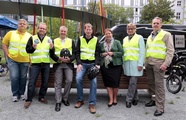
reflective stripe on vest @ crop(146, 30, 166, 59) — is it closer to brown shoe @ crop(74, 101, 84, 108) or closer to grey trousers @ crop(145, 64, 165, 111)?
grey trousers @ crop(145, 64, 165, 111)

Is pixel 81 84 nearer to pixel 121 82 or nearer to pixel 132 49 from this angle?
pixel 121 82

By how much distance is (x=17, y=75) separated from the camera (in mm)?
5418

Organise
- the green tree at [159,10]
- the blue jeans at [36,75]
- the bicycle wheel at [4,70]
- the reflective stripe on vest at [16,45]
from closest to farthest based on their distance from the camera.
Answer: the blue jeans at [36,75]
the reflective stripe on vest at [16,45]
the bicycle wheel at [4,70]
the green tree at [159,10]

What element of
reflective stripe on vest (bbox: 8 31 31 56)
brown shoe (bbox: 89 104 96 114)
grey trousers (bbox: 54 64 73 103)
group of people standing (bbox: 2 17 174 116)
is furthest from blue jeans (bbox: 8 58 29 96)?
brown shoe (bbox: 89 104 96 114)

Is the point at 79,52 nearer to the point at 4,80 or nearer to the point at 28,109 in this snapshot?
the point at 28,109

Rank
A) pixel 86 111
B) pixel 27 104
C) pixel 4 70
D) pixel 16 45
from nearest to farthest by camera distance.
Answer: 1. pixel 86 111
2. pixel 27 104
3. pixel 16 45
4. pixel 4 70

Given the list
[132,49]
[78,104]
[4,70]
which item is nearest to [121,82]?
[132,49]

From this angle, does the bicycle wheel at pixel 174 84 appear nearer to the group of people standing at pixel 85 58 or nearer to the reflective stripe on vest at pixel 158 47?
the group of people standing at pixel 85 58

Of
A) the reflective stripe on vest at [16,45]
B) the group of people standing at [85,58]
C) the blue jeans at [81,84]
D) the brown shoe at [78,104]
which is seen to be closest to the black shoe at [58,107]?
the group of people standing at [85,58]

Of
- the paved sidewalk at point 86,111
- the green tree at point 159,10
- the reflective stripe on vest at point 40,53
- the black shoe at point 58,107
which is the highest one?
the green tree at point 159,10

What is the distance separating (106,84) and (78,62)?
2.69ft

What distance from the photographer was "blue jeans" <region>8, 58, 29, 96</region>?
211 inches

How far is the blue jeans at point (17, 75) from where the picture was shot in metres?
5.37

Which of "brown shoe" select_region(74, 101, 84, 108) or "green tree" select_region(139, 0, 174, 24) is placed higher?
"green tree" select_region(139, 0, 174, 24)
